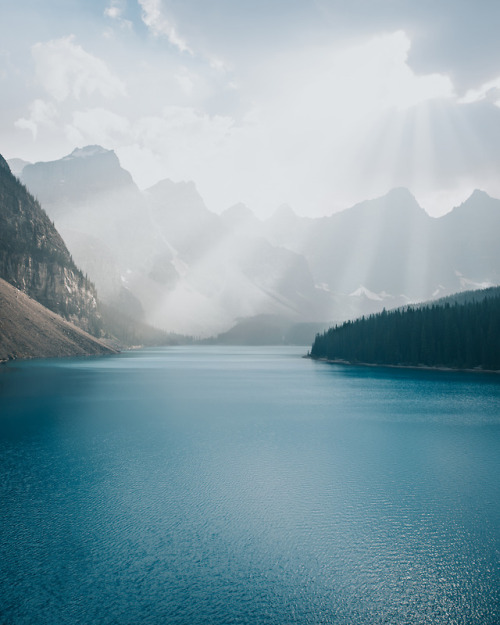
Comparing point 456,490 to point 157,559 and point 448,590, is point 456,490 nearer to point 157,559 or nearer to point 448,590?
point 448,590

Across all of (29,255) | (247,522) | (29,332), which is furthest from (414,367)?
(29,255)

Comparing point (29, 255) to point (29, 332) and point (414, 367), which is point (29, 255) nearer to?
point (29, 332)

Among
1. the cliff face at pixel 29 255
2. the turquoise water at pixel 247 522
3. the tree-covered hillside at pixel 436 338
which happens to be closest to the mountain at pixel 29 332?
the cliff face at pixel 29 255

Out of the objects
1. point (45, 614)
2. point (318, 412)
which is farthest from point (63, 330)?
point (45, 614)

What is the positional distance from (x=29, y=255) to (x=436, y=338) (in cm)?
15970

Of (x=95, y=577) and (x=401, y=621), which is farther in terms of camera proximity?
(x=95, y=577)

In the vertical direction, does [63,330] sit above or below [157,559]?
above

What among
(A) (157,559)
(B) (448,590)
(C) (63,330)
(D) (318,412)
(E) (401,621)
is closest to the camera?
(E) (401,621)

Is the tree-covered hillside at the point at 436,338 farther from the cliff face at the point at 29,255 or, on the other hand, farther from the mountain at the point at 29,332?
the cliff face at the point at 29,255

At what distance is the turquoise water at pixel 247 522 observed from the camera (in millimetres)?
13445

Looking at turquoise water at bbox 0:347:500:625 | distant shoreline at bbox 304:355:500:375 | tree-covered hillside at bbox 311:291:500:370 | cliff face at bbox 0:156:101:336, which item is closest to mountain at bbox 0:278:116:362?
cliff face at bbox 0:156:101:336

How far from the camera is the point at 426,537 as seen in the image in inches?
719

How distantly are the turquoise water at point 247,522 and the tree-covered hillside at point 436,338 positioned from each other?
8133 cm

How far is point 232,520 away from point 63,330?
479 feet
